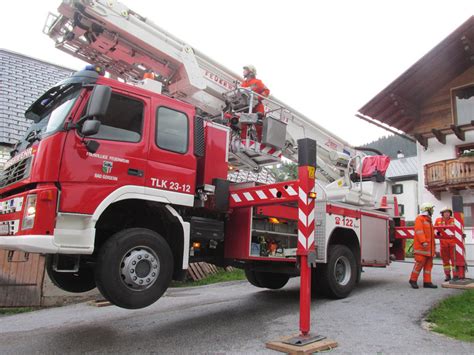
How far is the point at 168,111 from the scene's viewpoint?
5348 millimetres

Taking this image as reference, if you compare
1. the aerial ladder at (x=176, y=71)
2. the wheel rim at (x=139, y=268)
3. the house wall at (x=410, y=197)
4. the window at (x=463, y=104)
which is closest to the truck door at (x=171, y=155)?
the aerial ladder at (x=176, y=71)

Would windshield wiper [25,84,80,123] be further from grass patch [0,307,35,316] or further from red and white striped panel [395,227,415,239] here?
red and white striped panel [395,227,415,239]

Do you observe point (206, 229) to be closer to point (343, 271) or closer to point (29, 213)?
point (29, 213)

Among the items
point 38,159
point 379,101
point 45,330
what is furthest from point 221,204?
point 379,101

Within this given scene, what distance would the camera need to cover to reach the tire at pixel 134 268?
4391mm

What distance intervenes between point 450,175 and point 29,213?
20096 millimetres

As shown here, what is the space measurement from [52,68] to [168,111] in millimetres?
9990

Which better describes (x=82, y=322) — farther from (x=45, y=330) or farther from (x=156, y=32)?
(x=156, y=32)

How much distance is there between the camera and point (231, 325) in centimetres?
584

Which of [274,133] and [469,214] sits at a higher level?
[469,214]

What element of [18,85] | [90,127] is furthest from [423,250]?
[18,85]

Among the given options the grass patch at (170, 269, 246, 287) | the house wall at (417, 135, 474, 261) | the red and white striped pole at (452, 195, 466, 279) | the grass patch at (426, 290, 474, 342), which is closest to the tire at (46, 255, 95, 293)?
the grass patch at (426, 290, 474, 342)

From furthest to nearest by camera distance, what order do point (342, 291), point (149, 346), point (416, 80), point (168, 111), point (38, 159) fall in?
point (416, 80)
point (342, 291)
point (168, 111)
point (149, 346)
point (38, 159)

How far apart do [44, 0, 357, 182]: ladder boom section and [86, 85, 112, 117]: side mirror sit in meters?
1.21
